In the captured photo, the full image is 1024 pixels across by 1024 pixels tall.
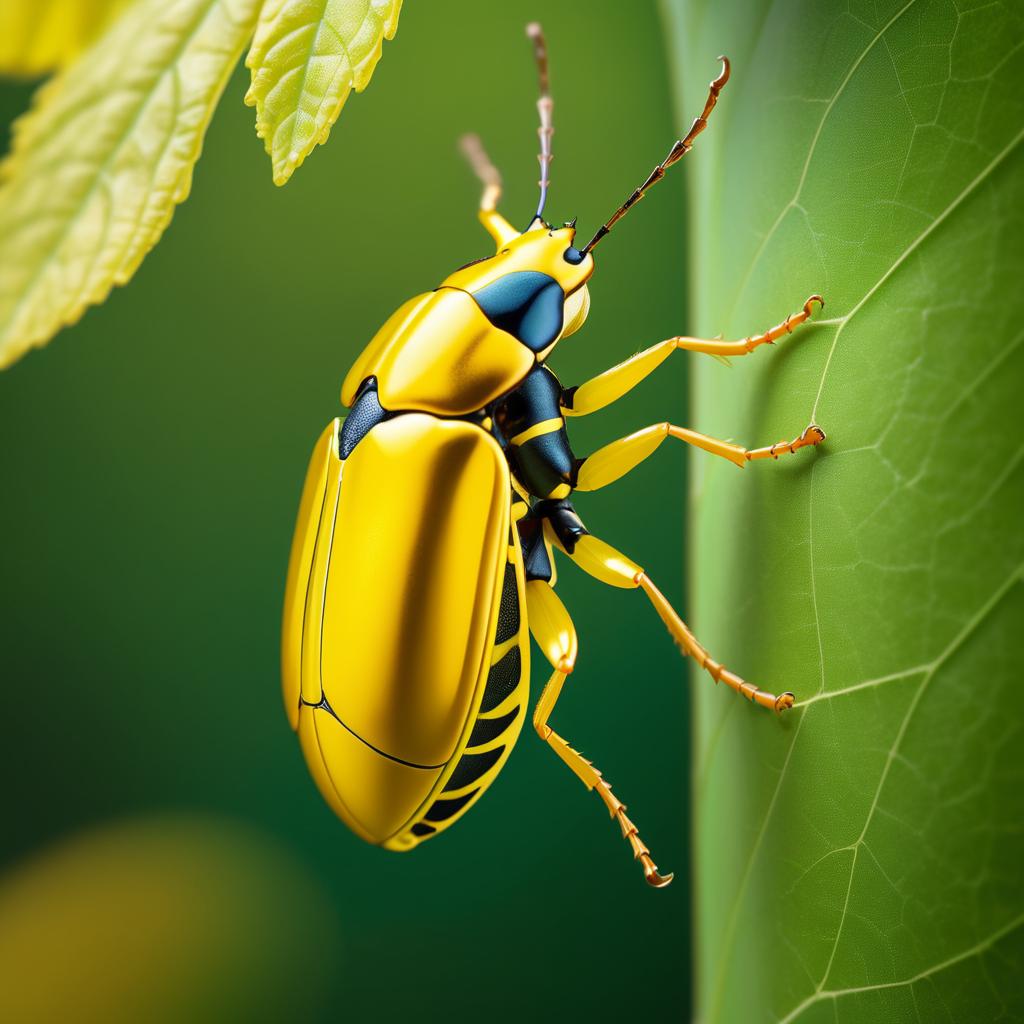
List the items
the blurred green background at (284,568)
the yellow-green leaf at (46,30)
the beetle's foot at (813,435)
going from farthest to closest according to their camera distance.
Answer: the blurred green background at (284,568)
the beetle's foot at (813,435)
the yellow-green leaf at (46,30)

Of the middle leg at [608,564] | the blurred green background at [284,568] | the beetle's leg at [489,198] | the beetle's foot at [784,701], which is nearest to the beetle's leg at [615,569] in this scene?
the middle leg at [608,564]

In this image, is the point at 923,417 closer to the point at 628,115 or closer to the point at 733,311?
the point at 733,311

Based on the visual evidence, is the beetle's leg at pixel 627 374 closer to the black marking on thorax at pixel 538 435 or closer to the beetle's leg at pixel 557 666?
the black marking on thorax at pixel 538 435

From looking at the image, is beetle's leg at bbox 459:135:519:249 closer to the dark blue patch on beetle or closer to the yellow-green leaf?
the dark blue patch on beetle

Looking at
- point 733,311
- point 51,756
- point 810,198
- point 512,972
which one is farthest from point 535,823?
point 810,198

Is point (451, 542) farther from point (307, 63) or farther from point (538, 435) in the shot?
point (307, 63)

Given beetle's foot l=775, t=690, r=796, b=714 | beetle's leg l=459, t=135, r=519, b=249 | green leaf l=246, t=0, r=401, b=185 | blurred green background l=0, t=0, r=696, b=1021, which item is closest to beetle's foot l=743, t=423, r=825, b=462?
beetle's foot l=775, t=690, r=796, b=714

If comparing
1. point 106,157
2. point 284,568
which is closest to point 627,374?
point 106,157

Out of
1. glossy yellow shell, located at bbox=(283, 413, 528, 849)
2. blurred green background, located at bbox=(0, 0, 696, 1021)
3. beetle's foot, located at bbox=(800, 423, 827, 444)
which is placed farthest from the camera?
blurred green background, located at bbox=(0, 0, 696, 1021)
